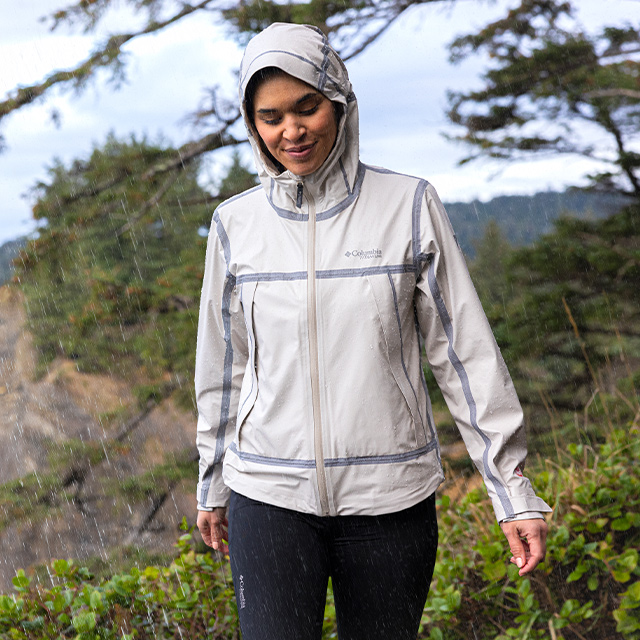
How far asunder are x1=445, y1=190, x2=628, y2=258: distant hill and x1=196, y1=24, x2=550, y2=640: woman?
12.8ft

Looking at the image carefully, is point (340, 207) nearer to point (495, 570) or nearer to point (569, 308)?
point (495, 570)

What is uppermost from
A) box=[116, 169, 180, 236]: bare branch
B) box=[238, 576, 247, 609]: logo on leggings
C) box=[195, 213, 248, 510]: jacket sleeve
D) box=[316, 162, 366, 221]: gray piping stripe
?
box=[116, 169, 180, 236]: bare branch

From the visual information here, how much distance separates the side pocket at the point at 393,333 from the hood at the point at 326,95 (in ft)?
0.69

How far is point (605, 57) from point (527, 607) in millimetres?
4312

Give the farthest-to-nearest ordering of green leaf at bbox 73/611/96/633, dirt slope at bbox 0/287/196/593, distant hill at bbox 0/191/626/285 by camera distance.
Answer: distant hill at bbox 0/191/626/285 → dirt slope at bbox 0/287/196/593 → green leaf at bbox 73/611/96/633

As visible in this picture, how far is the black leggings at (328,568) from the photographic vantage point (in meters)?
1.43

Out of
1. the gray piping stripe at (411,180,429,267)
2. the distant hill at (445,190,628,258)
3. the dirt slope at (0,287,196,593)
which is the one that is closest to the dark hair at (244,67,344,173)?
the gray piping stripe at (411,180,429,267)

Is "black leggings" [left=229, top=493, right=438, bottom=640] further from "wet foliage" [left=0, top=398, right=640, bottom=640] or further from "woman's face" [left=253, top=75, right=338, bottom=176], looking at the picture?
"wet foliage" [left=0, top=398, right=640, bottom=640]

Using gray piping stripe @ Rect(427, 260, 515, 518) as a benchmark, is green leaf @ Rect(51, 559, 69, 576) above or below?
below

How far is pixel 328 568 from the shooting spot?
4.95 ft

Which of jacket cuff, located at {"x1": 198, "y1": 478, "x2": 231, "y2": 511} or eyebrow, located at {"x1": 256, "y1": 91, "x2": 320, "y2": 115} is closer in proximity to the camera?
→ eyebrow, located at {"x1": 256, "y1": 91, "x2": 320, "y2": 115}

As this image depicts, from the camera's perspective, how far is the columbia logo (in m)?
1.47

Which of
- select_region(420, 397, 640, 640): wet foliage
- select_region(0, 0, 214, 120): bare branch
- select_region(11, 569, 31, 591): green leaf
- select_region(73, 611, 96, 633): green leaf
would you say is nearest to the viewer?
select_region(73, 611, 96, 633): green leaf

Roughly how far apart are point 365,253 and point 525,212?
5.95 metres
